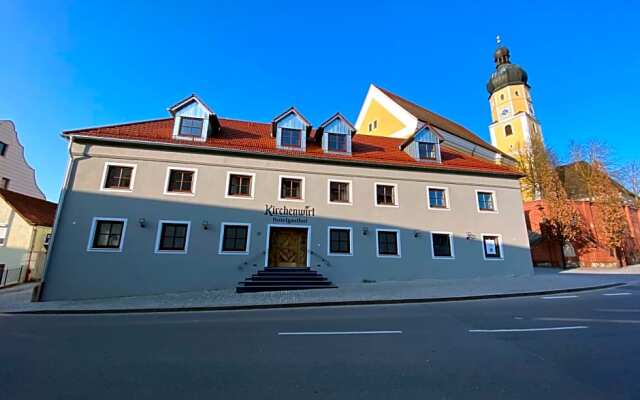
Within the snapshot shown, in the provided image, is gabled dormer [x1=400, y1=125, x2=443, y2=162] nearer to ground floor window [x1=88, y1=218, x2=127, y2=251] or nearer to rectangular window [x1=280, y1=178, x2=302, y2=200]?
rectangular window [x1=280, y1=178, x2=302, y2=200]

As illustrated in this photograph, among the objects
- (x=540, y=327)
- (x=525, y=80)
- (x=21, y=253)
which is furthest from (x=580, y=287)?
(x=525, y=80)

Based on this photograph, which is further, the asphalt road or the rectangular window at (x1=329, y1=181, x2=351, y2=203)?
the rectangular window at (x1=329, y1=181, x2=351, y2=203)

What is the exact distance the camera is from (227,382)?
3654mm

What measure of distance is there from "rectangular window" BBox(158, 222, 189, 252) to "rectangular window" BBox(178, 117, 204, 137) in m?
4.78

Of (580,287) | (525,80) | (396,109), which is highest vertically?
(525,80)

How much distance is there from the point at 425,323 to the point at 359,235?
26.2ft

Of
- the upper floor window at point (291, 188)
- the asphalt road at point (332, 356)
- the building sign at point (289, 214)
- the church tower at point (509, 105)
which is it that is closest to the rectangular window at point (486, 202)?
the asphalt road at point (332, 356)

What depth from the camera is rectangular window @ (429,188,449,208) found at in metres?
16.1

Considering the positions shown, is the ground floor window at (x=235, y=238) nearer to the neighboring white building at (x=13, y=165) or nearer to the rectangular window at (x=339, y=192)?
the rectangular window at (x=339, y=192)

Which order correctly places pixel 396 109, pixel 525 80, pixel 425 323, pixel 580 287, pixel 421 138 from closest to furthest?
pixel 425 323 → pixel 580 287 → pixel 421 138 → pixel 396 109 → pixel 525 80

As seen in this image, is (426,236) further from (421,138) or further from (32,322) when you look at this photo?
(32,322)

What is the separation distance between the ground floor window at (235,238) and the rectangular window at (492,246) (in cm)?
1267

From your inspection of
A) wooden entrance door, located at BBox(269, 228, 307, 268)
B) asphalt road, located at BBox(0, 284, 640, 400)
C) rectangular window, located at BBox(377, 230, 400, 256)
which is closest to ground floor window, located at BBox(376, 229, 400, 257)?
rectangular window, located at BBox(377, 230, 400, 256)

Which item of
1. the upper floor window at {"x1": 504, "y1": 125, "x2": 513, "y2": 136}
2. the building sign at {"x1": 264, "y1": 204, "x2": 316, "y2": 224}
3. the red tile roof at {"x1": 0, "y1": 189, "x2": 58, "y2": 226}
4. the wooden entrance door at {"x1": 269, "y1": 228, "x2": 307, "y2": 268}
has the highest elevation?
the upper floor window at {"x1": 504, "y1": 125, "x2": 513, "y2": 136}
